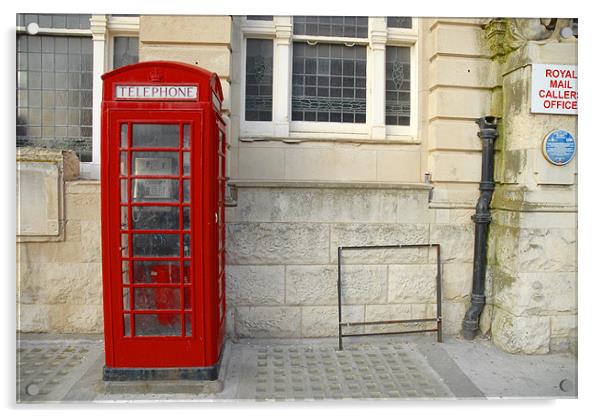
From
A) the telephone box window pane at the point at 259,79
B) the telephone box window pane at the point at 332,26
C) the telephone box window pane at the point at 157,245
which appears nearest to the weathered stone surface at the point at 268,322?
the telephone box window pane at the point at 157,245

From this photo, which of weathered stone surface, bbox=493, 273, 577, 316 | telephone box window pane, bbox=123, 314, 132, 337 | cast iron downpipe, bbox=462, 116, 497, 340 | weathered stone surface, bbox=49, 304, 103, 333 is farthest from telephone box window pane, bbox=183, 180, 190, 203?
weathered stone surface, bbox=493, 273, 577, 316

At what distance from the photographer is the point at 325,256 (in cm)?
517

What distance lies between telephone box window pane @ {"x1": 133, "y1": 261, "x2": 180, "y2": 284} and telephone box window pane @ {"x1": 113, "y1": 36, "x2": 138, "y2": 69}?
9.46 ft

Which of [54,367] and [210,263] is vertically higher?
[210,263]

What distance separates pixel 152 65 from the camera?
375 cm

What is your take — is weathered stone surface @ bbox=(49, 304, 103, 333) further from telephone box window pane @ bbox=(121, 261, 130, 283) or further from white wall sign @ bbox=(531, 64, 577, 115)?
white wall sign @ bbox=(531, 64, 577, 115)

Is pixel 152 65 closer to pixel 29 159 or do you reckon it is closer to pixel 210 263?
pixel 210 263

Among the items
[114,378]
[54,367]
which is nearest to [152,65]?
[114,378]

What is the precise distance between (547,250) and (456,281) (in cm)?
105

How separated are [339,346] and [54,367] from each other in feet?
9.75

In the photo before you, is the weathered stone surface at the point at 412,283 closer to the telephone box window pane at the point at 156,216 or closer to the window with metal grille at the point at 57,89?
the telephone box window pane at the point at 156,216

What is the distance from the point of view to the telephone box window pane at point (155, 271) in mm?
3936

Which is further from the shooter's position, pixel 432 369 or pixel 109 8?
pixel 432 369

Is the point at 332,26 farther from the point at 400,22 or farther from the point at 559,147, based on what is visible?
the point at 559,147
